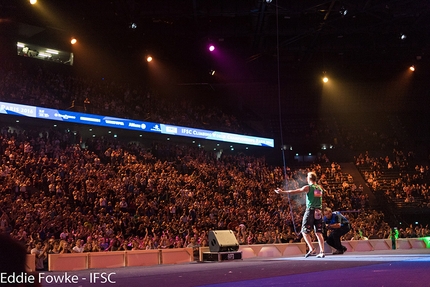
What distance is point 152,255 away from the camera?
51.2 feet

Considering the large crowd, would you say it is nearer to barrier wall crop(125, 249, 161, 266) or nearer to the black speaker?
barrier wall crop(125, 249, 161, 266)

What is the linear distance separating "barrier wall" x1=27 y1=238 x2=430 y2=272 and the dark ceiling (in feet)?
31.1

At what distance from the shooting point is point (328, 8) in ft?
87.1

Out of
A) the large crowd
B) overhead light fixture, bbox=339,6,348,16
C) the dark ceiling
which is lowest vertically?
the large crowd

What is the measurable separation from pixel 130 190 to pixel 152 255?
795cm

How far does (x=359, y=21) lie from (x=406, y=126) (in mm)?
14468

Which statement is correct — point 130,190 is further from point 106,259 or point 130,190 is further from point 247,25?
point 247,25

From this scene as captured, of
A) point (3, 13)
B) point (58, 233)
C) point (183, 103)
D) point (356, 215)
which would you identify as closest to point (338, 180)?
point (356, 215)

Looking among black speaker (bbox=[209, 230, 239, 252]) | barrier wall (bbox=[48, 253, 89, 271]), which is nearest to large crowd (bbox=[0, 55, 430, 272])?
barrier wall (bbox=[48, 253, 89, 271])

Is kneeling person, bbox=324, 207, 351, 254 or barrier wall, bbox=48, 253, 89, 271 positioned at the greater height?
kneeling person, bbox=324, 207, 351, 254

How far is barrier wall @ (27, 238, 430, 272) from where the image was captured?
13.7 m

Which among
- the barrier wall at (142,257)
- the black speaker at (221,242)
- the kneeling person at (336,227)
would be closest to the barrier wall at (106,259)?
the barrier wall at (142,257)

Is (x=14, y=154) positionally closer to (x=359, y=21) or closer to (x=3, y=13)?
(x=3, y=13)

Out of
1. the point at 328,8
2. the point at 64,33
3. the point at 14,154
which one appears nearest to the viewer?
the point at 14,154
